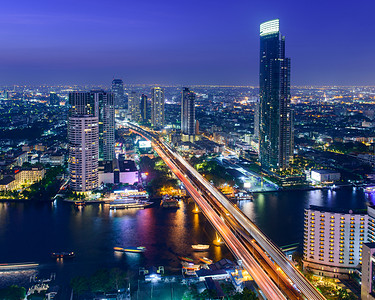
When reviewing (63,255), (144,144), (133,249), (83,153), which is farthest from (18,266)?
(144,144)

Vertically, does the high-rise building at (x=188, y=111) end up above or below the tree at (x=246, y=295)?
above

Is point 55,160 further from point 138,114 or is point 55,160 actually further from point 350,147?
point 138,114

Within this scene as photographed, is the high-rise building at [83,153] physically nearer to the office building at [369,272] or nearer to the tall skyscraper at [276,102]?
the tall skyscraper at [276,102]

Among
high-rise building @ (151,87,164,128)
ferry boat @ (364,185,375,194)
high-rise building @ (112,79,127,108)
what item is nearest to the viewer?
ferry boat @ (364,185,375,194)

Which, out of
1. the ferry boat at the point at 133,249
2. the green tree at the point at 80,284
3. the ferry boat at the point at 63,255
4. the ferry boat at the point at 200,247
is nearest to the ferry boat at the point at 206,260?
the ferry boat at the point at 200,247

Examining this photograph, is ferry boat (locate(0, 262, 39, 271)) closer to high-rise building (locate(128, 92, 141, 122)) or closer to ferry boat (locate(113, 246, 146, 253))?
ferry boat (locate(113, 246, 146, 253))

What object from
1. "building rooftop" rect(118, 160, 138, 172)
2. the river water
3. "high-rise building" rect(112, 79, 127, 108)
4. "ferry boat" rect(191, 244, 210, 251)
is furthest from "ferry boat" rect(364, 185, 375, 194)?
"high-rise building" rect(112, 79, 127, 108)

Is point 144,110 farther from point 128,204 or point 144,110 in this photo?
point 128,204
